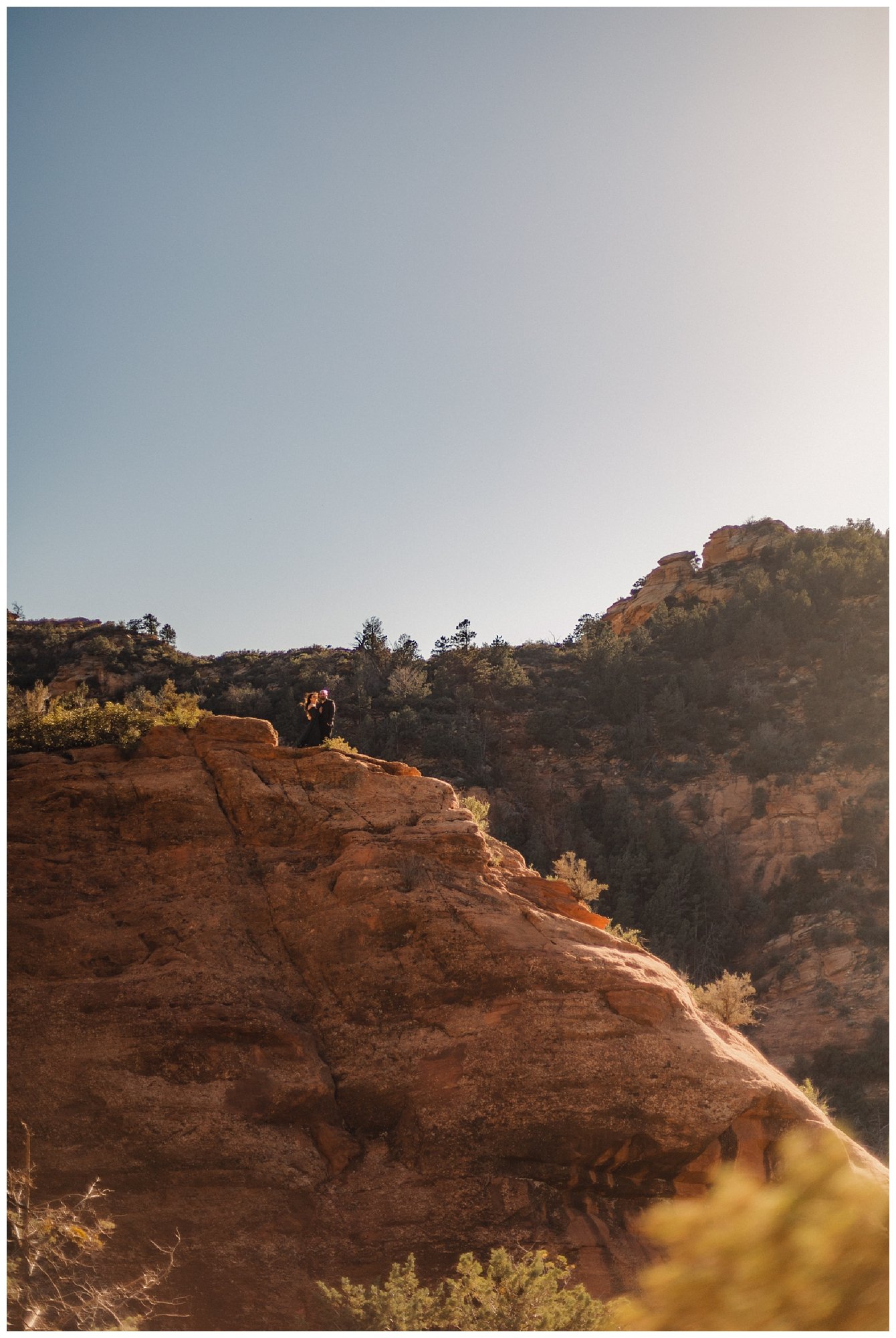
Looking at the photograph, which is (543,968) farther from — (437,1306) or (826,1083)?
(826,1083)

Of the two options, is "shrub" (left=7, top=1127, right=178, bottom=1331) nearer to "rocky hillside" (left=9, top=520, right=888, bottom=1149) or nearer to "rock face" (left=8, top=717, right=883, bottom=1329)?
"rock face" (left=8, top=717, right=883, bottom=1329)

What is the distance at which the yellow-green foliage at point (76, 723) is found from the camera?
1105 cm

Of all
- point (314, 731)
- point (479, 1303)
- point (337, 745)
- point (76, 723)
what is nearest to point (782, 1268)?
point (479, 1303)

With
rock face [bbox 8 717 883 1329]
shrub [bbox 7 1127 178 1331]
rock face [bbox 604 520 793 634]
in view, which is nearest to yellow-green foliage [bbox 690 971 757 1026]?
rock face [bbox 8 717 883 1329]

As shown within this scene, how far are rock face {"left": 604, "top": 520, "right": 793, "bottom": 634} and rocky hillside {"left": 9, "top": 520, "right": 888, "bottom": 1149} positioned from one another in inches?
116

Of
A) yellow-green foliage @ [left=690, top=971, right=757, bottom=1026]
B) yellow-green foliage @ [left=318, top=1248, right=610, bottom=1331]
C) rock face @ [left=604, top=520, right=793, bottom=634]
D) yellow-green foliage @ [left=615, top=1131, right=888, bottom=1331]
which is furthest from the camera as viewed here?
rock face @ [left=604, top=520, right=793, bottom=634]

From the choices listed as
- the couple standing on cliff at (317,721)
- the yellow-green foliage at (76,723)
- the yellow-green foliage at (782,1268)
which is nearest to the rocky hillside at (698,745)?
the yellow-green foliage at (76,723)

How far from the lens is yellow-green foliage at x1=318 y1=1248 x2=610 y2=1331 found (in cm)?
675

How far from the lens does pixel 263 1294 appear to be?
7.23m

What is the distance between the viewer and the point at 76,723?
37.2 ft

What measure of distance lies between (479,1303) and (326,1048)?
265 centimetres

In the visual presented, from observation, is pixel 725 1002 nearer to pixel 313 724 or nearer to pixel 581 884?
pixel 581 884

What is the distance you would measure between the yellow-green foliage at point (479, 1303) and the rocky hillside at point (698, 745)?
42.2 ft

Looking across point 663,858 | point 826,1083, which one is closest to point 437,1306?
point 826,1083
